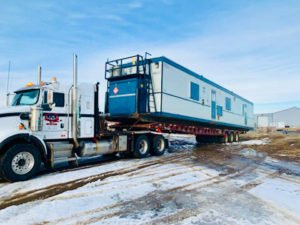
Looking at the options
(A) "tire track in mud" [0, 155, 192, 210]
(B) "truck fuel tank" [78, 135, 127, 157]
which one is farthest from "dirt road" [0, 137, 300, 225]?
(B) "truck fuel tank" [78, 135, 127, 157]

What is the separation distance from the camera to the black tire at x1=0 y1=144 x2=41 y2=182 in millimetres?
6477

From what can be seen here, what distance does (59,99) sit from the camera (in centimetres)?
813

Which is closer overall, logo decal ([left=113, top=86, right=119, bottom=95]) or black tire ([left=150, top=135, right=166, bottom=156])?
black tire ([left=150, top=135, right=166, bottom=156])

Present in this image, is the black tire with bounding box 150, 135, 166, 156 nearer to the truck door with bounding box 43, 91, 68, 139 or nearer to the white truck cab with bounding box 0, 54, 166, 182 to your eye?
the white truck cab with bounding box 0, 54, 166, 182

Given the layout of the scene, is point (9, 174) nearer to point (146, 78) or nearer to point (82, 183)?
point (82, 183)

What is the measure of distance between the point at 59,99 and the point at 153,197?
5.03 metres

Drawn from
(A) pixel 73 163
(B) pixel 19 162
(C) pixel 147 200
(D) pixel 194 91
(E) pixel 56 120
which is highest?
(D) pixel 194 91

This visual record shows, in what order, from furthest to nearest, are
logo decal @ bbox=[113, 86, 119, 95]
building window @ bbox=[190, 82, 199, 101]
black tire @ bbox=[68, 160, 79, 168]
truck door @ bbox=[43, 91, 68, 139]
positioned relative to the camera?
building window @ bbox=[190, 82, 199, 101]
logo decal @ bbox=[113, 86, 119, 95]
black tire @ bbox=[68, 160, 79, 168]
truck door @ bbox=[43, 91, 68, 139]

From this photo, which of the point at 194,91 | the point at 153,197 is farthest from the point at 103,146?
the point at 194,91

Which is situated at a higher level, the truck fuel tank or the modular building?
the modular building

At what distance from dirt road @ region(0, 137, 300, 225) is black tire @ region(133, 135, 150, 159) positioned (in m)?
2.49

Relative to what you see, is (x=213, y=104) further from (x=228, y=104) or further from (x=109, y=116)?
(x=109, y=116)

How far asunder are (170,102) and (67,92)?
5253 millimetres

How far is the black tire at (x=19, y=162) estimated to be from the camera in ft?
21.2
